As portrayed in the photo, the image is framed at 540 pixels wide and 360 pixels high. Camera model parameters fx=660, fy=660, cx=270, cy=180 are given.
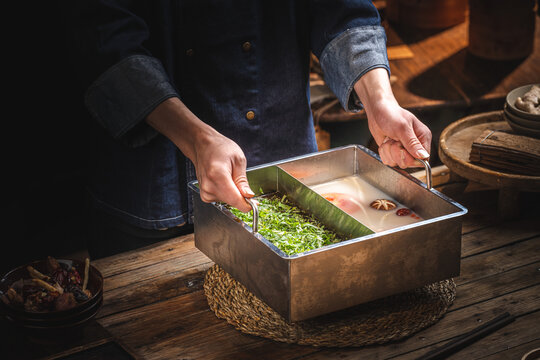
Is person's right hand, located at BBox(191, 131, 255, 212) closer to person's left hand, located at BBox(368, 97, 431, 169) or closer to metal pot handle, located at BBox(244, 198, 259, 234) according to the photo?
metal pot handle, located at BBox(244, 198, 259, 234)

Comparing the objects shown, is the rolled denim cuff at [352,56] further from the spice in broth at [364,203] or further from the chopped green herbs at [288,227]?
the chopped green herbs at [288,227]

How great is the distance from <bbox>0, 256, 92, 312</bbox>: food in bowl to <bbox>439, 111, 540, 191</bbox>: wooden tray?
157 centimetres

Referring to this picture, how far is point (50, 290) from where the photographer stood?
1977 mm

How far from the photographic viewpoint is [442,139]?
302 cm

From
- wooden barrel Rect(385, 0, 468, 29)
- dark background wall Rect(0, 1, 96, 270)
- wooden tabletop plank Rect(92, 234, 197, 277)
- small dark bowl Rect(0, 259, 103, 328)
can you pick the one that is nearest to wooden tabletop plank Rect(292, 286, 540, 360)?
Result: small dark bowl Rect(0, 259, 103, 328)

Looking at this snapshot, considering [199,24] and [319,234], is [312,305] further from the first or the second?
[199,24]

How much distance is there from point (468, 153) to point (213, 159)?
1.43 metres

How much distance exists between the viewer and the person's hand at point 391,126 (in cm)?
231

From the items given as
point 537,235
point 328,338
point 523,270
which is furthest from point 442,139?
point 328,338

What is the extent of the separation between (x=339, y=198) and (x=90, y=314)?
3.35 feet

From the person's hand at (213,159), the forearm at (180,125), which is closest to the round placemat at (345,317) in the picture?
the person's hand at (213,159)

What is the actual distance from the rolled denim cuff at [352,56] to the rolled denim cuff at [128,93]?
0.72 meters

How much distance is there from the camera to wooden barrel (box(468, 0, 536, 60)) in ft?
15.2

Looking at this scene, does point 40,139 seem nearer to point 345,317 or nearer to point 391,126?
point 391,126
